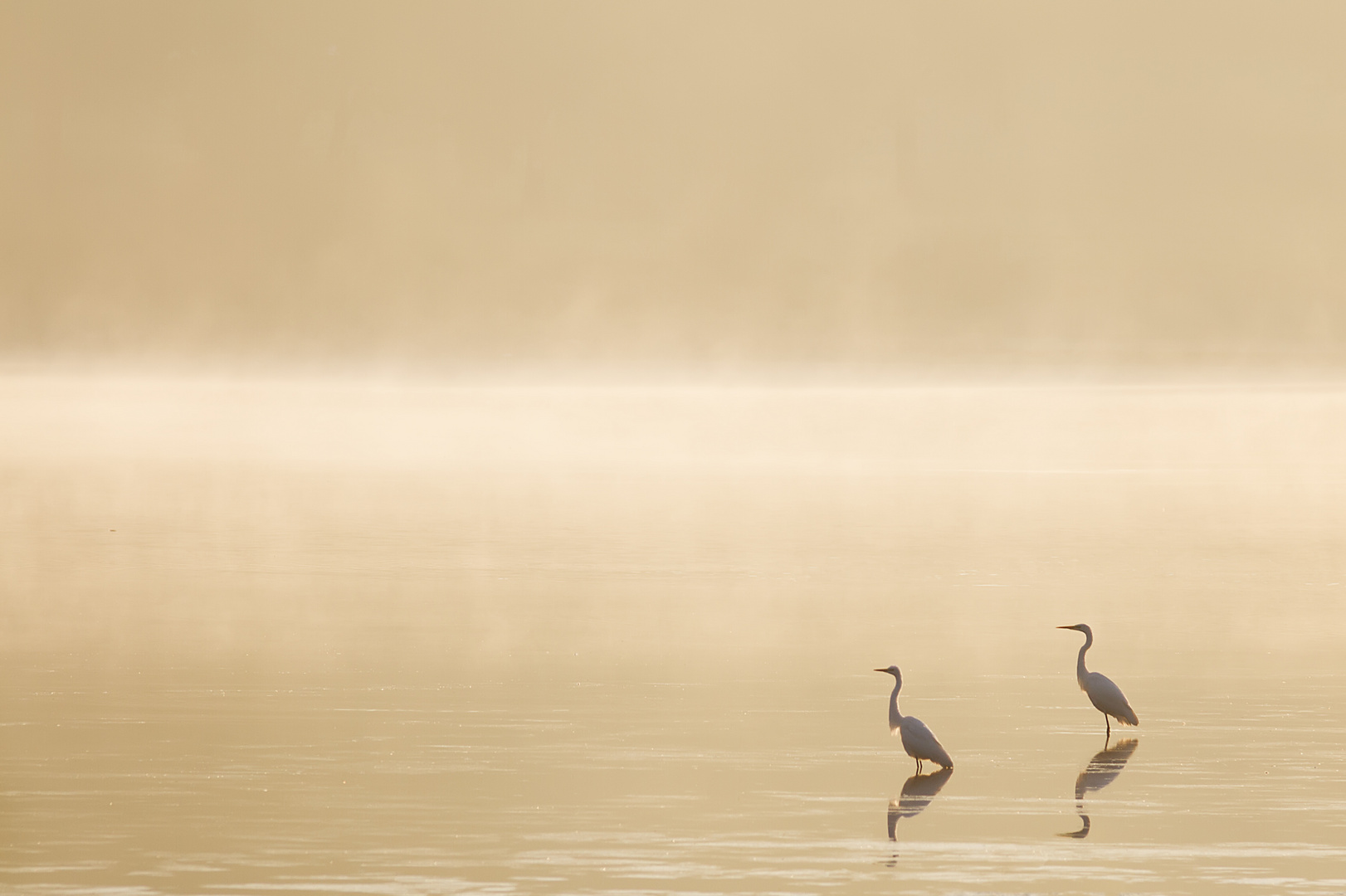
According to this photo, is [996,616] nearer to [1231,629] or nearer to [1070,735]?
[1231,629]

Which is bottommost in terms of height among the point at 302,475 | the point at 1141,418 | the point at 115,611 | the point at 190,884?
the point at 190,884

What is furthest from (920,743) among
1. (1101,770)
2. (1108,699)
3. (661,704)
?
(661,704)

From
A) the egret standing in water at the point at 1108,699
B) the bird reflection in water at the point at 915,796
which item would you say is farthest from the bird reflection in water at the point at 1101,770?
the bird reflection in water at the point at 915,796

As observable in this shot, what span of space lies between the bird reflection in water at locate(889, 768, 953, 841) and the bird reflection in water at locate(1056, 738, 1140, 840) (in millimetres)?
971

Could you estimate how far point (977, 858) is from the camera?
12531 mm

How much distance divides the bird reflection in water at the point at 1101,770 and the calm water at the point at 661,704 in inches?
1.8

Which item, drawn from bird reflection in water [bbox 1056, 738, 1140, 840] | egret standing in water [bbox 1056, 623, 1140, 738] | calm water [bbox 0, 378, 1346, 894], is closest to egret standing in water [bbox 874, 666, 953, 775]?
calm water [bbox 0, 378, 1346, 894]

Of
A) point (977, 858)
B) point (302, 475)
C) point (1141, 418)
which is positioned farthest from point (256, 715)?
point (1141, 418)

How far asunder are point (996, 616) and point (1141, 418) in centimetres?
14815

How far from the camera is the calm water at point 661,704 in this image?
1259cm

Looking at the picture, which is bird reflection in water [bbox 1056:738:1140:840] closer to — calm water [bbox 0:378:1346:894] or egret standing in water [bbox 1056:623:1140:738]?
calm water [bbox 0:378:1346:894]

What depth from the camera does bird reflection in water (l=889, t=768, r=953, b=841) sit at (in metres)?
13.7

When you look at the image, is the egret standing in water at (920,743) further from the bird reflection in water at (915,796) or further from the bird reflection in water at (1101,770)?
the bird reflection in water at (1101,770)

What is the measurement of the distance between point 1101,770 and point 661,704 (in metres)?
4.47
